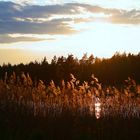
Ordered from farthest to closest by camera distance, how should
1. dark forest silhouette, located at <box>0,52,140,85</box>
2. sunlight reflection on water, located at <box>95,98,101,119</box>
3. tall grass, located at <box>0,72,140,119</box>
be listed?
dark forest silhouette, located at <box>0,52,140,85</box>
tall grass, located at <box>0,72,140,119</box>
sunlight reflection on water, located at <box>95,98,101,119</box>

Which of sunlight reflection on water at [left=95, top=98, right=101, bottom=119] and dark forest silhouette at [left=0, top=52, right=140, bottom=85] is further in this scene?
dark forest silhouette at [left=0, top=52, right=140, bottom=85]

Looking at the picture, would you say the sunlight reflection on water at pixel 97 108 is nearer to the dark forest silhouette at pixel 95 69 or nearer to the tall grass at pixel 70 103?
the tall grass at pixel 70 103

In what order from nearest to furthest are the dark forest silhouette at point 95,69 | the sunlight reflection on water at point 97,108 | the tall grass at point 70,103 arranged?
the sunlight reflection on water at point 97,108
the tall grass at point 70,103
the dark forest silhouette at point 95,69

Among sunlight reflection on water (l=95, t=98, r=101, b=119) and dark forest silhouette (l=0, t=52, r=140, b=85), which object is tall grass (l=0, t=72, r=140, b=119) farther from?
dark forest silhouette (l=0, t=52, r=140, b=85)

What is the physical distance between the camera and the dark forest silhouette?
42625 millimetres

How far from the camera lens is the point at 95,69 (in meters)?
44.8

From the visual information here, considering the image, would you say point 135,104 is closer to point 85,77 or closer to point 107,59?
point 85,77

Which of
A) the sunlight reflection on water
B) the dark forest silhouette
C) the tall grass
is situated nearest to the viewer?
the sunlight reflection on water

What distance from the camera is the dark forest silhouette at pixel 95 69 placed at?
1678 inches

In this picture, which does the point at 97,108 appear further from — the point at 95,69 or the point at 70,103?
the point at 95,69

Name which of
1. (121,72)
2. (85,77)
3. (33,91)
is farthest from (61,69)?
(33,91)

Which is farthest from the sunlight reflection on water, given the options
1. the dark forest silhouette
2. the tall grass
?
the dark forest silhouette

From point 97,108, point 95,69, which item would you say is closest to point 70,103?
point 97,108

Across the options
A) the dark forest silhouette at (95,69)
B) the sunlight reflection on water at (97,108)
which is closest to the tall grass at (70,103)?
the sunlight reflection on water at (97,108)
